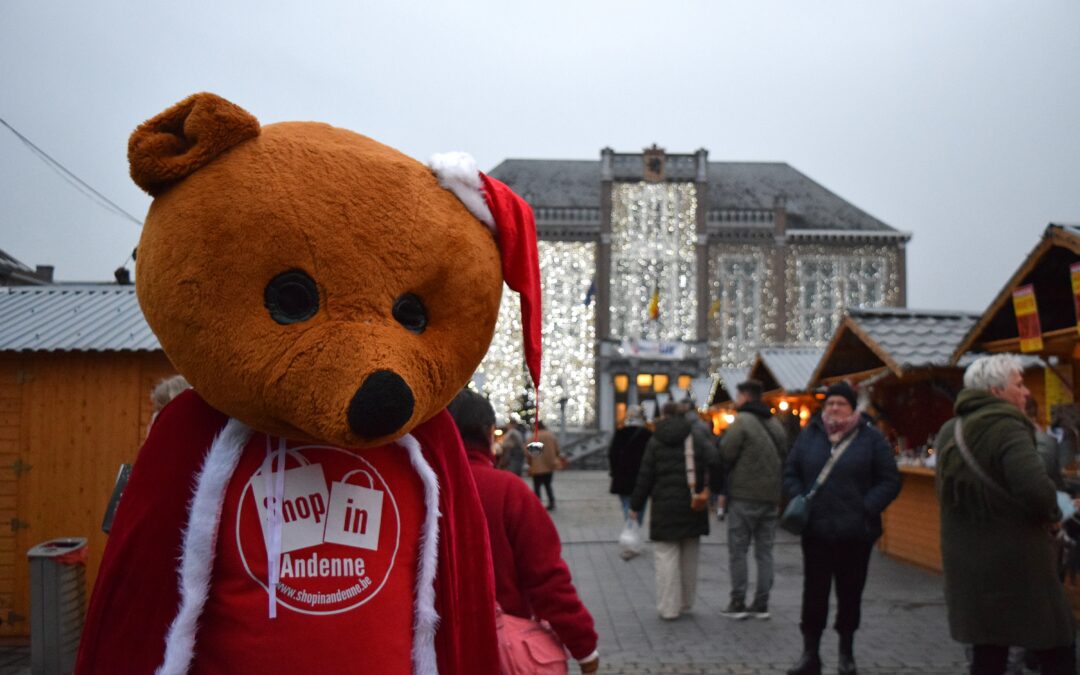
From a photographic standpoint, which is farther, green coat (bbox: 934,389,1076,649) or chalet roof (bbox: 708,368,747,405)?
chalet roof (bbox: 708,368,747,405)

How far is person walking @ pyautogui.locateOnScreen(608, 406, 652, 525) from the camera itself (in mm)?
10242

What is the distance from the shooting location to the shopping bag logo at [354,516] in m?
2.00

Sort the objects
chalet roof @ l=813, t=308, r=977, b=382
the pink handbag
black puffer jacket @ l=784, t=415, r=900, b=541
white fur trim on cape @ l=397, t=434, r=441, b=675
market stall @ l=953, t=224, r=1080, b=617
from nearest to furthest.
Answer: white fur trim on cape @ l=397, t=434, r=441, b=675 → the pink handbag → black puffer jacket @ l=784, t=415, r=900, b=541 → market stall @ l=953, t=224, r=1080, b=617 → chalet roof @ l=813, t=308, r=977, b=382

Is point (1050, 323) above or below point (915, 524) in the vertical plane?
above

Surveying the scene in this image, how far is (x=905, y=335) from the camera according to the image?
374 inches

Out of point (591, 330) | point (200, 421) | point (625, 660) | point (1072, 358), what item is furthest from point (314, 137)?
point (591, 330)

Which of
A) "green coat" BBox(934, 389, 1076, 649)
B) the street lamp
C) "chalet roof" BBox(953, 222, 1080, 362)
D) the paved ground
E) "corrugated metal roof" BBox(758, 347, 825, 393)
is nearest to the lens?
"green coat" BBox(934, 389, 1076, 649)

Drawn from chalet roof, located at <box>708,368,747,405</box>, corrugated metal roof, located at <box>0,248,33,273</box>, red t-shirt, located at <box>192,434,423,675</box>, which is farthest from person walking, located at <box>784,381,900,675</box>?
chalet roof, located at <box>708,368,747,405</box>

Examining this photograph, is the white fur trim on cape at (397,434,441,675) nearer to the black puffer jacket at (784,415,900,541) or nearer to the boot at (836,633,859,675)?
the black puffer jacket at (784,415,900,541)

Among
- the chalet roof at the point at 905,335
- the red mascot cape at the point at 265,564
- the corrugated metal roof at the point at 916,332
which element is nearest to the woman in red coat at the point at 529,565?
the red mascot cape at the point at 265,564

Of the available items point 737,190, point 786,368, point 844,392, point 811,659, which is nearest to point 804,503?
point 844,392

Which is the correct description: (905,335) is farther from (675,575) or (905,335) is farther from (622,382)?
(622,382)

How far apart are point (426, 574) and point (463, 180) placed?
0.94 m

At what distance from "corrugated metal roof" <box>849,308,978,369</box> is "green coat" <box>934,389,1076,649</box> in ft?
16.2
